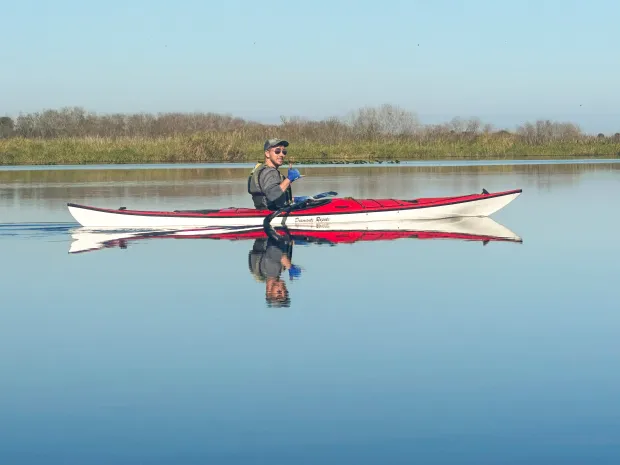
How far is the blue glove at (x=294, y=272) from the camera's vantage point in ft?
38.6

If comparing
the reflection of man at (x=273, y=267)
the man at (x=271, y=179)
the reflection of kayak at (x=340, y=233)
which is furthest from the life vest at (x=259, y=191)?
the reflection of man at (x=273, y=267)

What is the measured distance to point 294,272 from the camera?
479 inches

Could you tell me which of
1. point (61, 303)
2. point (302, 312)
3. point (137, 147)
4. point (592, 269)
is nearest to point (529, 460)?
point (302, 312)

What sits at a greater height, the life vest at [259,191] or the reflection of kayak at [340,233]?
the life vest at [259,191]

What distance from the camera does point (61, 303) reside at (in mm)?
10211

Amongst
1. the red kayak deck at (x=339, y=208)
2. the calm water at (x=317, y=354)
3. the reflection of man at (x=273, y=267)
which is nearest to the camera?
the calm water at (x=317, y=354)

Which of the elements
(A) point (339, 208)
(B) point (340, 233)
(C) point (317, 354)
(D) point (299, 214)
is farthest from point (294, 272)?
(A) point (339, 208)

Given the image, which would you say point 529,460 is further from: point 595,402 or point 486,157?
point 486,157

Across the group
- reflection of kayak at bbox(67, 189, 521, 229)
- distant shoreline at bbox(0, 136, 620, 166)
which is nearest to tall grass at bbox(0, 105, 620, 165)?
distant shoreline at bbox(0, 136, 620, 166)

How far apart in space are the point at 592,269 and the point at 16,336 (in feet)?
21.5

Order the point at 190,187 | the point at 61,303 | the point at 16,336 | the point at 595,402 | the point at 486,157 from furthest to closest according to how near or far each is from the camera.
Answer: the point at 486,157 → the point at 190,187 → the point at 61,303 → the point at 16,336 → the point at 595,402

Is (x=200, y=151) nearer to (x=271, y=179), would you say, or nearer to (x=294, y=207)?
(x=294, y=207)

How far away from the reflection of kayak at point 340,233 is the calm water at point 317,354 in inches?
24.8

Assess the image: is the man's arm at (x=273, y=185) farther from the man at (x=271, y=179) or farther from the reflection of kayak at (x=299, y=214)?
the reflection of kayak at (x=299, y=214)
